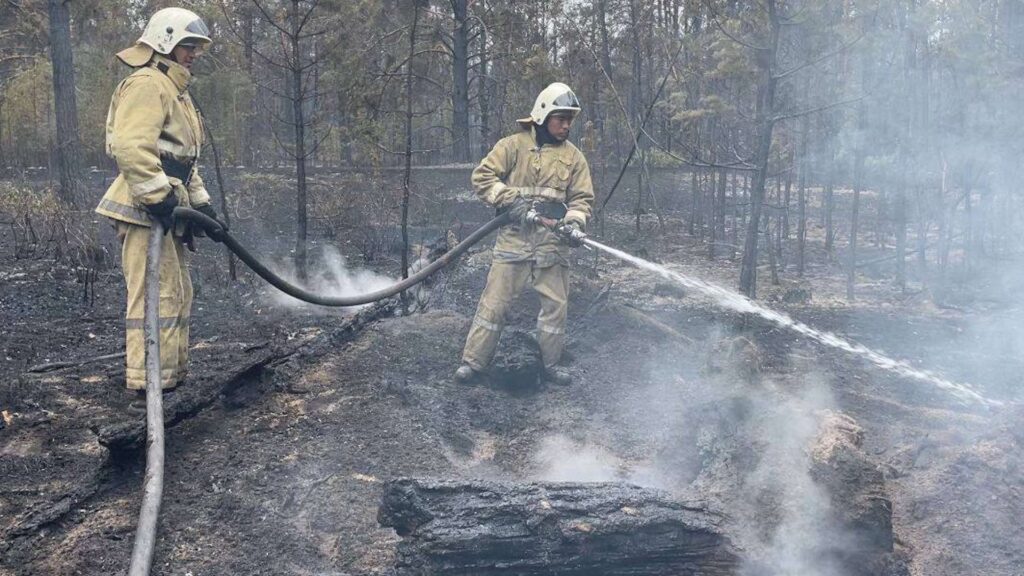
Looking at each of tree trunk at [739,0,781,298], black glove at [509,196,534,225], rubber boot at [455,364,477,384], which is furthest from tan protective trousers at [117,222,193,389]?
tree trunk at [739,0,781,298]

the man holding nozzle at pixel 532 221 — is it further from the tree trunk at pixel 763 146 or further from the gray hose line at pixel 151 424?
the tree trunk at pixel 763 146

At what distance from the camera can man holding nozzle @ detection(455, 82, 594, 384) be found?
20.4 feet

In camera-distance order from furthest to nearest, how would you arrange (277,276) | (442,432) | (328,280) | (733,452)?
1. (328,280)
2. (277,276)
3. (442,432)
4. (733,452)

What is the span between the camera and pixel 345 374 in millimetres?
6160

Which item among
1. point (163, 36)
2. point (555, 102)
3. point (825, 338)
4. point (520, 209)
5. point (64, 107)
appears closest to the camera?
point (163, 36)

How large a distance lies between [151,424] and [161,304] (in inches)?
47.6

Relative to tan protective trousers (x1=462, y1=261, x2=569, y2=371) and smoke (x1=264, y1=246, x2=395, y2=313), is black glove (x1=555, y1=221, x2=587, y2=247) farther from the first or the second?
smoke (x1=264, y1=246, x2=395, y2=313)

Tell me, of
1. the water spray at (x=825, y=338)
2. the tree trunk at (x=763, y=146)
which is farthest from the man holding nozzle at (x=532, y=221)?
the tree trunk at (x=763, y=146)

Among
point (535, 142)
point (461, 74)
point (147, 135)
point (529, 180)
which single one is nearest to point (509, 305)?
point (529, 180)

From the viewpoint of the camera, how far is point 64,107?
12727mm

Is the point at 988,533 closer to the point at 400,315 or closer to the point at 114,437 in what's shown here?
the point at 114,437

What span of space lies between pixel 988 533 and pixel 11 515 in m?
4.61

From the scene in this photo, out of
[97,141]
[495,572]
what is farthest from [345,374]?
[97,141]

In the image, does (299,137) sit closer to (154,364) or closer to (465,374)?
(465,374)
